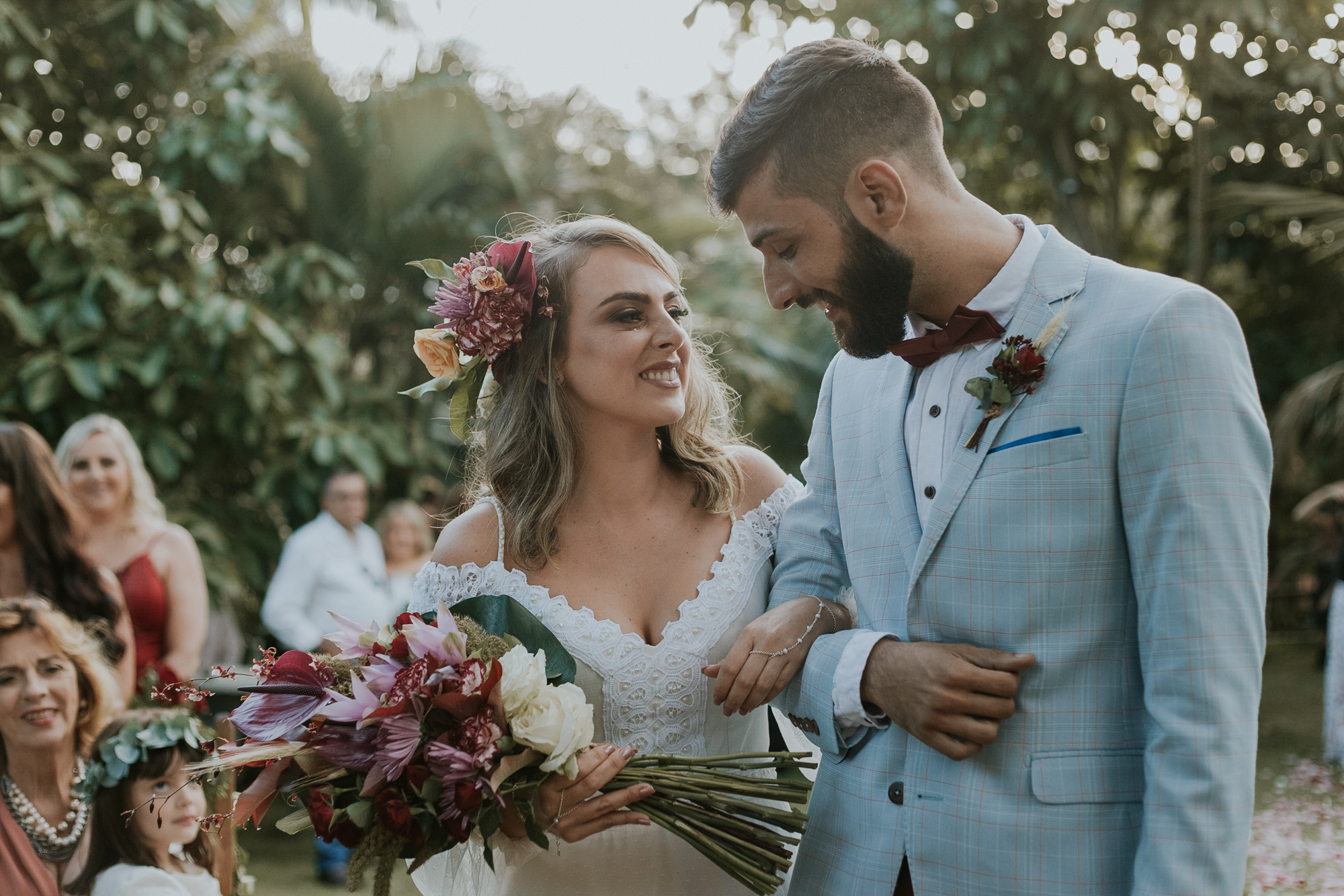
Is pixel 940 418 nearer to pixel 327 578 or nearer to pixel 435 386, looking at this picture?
pixel 435 386

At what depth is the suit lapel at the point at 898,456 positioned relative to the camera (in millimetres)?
1854

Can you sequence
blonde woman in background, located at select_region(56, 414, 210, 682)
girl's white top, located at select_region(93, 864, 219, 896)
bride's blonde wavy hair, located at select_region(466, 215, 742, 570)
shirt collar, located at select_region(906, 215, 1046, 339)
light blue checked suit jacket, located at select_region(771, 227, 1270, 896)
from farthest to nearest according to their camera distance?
blonde woman in background, located at select_region(56, 414, 210, 682) → girl's white top, located at select_region(93, 864, 219, 896) → bride's blonde wavy hair, located at select_region(466, 215, 742, 570) → shirt collar, located at select_region(906, 215, 1046, 339) → light blue checked suit jacket, located at select_region(771, 227, 1270, 896)

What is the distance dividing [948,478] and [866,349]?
0.31m

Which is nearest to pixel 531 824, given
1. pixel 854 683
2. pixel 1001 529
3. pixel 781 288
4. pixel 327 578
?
pixel 854 683

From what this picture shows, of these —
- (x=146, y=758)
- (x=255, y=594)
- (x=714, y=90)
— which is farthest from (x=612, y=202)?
(x=146, y=758)

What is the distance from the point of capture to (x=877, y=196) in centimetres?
189

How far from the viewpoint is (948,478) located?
5.81ft

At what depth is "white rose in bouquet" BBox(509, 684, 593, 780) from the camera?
1891mm

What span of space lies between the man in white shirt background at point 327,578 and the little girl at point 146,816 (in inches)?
107

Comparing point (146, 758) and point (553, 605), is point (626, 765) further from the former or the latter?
point (146, 758)

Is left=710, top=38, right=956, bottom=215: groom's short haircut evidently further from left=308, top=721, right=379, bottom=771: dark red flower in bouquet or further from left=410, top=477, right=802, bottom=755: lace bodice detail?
left=308, top=721, right=379, bottom=771: dark red flower in bouquet

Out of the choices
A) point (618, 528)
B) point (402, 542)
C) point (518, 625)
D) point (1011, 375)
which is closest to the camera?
point (1011, 375)

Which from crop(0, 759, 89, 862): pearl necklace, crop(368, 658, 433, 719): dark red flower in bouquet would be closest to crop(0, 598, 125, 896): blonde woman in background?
crop(0, 759, 89, 862): pearl necklace

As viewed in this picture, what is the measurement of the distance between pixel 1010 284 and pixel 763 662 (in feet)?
2.60
